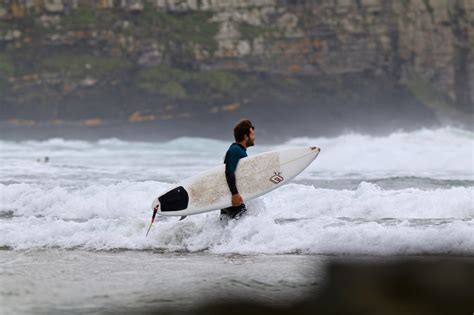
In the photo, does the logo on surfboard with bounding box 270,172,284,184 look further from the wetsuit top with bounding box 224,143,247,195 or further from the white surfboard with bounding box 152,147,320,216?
the wetsuit top with bounding box 224,143,247,195

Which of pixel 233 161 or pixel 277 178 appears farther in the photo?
pixel 277 178

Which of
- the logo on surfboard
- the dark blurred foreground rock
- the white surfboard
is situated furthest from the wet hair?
the dark blurred foreground rock

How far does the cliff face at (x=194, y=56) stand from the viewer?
147 ft

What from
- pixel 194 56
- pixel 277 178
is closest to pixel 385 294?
pixel 277 178

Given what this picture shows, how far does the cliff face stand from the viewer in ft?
147

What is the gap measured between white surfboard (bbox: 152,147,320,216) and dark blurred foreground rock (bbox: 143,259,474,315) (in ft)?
6.70

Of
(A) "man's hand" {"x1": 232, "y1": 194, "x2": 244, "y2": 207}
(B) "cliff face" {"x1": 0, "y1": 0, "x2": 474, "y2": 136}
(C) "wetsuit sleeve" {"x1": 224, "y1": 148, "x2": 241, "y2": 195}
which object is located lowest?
(A) "man's hand" {"x1": 232, "y1": 194, "x2": 244, "y2": 207}

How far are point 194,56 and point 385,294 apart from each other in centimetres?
4081

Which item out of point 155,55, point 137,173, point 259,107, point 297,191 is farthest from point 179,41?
point 297,191

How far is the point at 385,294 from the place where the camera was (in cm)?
615

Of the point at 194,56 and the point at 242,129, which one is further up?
the point at 194,56

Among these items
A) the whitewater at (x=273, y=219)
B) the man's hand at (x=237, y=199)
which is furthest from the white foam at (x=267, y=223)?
the man's hand at (x=237, y=199)

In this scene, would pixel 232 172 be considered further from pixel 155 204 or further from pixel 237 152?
pixel 155 204

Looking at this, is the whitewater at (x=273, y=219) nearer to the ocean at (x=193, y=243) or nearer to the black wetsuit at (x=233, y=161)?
the ocean at (x=193, y=243)
